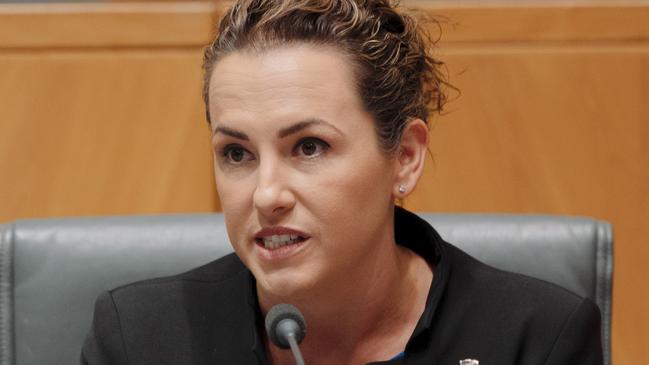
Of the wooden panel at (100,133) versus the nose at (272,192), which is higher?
the nose at (272,192)

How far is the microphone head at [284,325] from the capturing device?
95 cm

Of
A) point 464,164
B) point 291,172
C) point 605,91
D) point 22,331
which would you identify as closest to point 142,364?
A: point 22,331

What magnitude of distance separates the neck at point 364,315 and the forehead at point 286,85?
20 cm

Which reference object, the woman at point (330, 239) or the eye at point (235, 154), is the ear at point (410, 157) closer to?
the woman at point (330, 239)

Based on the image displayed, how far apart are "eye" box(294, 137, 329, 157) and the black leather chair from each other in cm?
25

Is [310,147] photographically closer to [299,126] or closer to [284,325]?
[299,126]

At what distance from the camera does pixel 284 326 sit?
0.95 meters

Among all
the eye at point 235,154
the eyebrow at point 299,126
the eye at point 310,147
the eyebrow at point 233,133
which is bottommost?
the eye at point 235,154

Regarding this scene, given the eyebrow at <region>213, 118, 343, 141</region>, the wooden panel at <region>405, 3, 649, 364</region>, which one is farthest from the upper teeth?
the wooden panel at <region>405, 3, 649, 364</region>

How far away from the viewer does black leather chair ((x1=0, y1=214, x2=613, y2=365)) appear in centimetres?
126

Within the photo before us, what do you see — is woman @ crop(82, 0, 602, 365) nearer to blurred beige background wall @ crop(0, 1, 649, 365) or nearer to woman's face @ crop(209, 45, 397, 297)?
woman's face @ crop(209, 45, 397, 297)

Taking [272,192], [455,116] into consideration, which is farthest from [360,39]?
[455,116]

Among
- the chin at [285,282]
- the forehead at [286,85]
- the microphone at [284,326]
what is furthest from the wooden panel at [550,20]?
the microphone at [284,326]

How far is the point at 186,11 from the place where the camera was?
1.78 m
